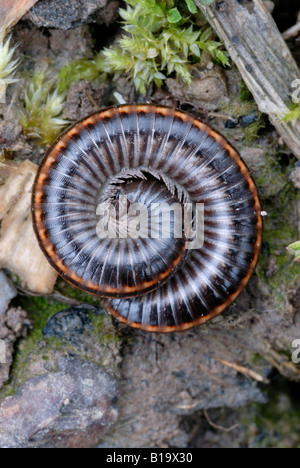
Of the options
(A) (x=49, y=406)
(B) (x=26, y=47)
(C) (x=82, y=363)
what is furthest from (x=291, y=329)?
(B) (x=26, y=47)

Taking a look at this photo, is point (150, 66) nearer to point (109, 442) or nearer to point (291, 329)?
point (291, 329)

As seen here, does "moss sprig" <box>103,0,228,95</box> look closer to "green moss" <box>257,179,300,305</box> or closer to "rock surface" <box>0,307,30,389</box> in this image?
"green moss" <box>257,179,300,305</box>

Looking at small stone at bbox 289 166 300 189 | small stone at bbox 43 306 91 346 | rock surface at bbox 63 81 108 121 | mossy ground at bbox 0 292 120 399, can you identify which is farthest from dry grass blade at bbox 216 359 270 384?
rock surface at bbox 63 81 108 121

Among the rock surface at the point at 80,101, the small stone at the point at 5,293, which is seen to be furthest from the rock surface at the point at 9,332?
the rock surface at the point at 80,101

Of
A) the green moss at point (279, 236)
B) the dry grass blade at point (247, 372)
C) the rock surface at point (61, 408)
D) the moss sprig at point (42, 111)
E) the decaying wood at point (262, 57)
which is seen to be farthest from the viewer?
the dry grass blade at point (247, 372)

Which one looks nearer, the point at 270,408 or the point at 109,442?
the point at 109,442

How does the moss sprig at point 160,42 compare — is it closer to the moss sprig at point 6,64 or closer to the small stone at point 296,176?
the moss sprig at point 6,64
